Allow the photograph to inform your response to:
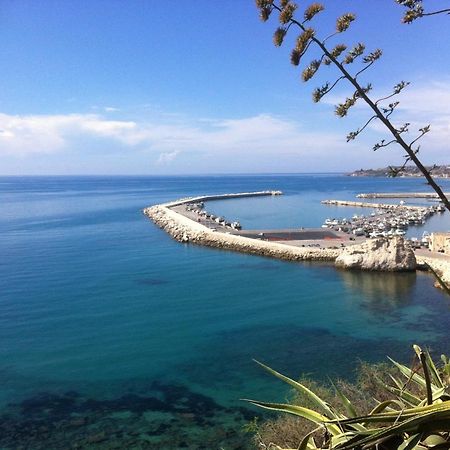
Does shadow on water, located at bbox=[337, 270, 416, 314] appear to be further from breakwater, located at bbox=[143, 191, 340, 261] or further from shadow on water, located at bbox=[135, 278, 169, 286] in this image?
shadow on water, located at bbox=[135, 278, 169, 286]

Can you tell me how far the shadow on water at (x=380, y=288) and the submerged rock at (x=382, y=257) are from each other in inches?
21.6

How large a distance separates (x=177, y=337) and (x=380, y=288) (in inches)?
576

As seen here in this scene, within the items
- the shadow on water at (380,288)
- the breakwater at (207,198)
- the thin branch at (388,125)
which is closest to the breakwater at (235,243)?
the shadow on water at (380,288)

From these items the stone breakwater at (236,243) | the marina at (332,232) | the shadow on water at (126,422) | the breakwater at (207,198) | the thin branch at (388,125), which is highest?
the thin branch at (388,125)

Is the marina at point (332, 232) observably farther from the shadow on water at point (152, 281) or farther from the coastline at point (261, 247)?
the shadow on water at point (152, 281)

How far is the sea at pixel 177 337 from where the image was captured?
43.2 feet

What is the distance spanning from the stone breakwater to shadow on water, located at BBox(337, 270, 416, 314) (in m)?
4.42

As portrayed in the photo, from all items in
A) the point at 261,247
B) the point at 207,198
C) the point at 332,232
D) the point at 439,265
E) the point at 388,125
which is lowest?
the point at 261,247

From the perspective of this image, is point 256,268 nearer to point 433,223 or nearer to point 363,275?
point 363,275

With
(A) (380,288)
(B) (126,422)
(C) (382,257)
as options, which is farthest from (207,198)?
(B) (126,422)

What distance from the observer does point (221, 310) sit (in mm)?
24422

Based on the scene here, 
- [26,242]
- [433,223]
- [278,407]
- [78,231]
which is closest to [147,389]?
[278,407]

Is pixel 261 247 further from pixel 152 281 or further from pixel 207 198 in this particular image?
pixel 207 198

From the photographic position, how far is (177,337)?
66.9 ft
